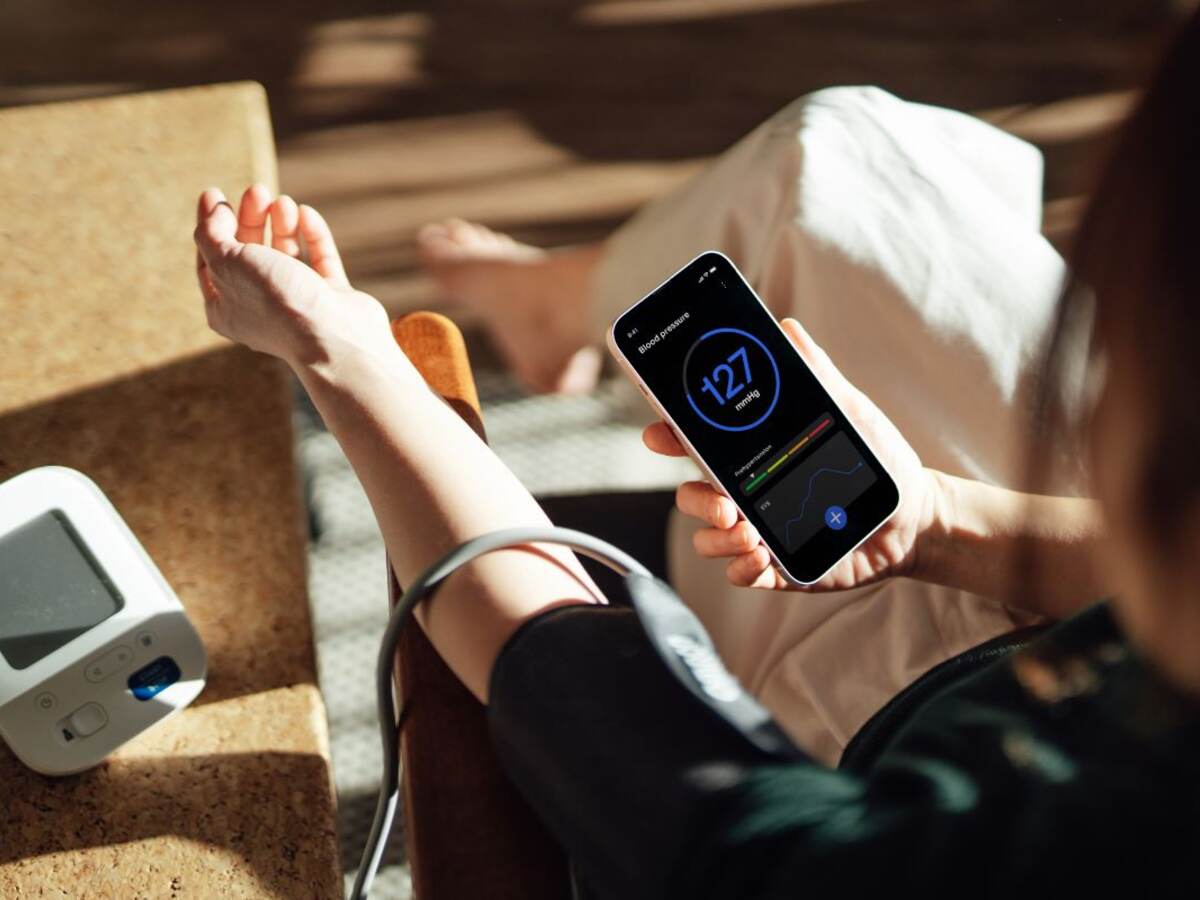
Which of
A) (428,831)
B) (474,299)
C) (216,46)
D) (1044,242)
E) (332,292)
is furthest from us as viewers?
(216,46)

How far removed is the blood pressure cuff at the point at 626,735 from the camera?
1.40 feet

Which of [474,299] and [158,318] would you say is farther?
[474,299]

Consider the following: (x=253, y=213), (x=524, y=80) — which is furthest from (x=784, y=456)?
(x=524, y=80)

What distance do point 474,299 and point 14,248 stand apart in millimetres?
603

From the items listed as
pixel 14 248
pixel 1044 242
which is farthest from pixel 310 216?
pixel 1044 242

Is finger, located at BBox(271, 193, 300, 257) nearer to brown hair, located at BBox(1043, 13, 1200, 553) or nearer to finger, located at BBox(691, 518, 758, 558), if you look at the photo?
finger, located at BBox(691, 518, 758, 558)

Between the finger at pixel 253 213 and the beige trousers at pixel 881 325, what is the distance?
32 centimetres

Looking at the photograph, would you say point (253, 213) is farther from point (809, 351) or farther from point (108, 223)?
point (809, 351)

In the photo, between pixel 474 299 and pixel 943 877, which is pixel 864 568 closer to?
pixel 943 877

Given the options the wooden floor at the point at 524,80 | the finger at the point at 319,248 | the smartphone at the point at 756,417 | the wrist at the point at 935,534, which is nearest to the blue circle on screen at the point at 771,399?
the smartphone at the point at 756,417

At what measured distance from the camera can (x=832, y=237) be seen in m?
0.71

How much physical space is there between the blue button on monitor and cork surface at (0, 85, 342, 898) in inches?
0.9

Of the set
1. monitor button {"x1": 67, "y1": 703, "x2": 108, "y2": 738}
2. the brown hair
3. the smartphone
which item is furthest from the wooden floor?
the brown hair

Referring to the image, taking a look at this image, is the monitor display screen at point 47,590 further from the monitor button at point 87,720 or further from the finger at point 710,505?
the finger at point 710,505
